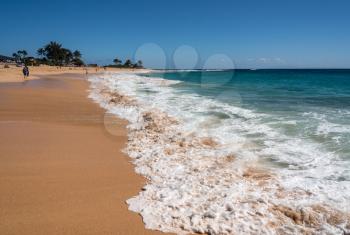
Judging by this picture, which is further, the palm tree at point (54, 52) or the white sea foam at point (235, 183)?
the palm tree at point (54, 52)

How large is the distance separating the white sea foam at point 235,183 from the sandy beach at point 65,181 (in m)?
0.37

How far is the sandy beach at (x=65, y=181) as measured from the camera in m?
4.06

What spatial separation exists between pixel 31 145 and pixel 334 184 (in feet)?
23.0

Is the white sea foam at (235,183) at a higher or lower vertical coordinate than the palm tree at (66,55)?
lower

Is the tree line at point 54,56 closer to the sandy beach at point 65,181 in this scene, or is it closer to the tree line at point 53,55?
the tree line at point 53,55

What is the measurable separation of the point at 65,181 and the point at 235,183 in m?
3.14

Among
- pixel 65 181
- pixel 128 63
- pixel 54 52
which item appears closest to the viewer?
pixel 65 181

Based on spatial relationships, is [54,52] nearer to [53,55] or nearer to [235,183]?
[53,55]

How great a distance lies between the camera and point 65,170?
5945 mm

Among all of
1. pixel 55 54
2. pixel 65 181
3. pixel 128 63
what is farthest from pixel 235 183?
pixel 128 63

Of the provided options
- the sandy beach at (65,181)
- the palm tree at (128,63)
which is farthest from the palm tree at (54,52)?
the sandy beach at (65,181)

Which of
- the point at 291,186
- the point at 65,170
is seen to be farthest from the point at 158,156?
the point at 291,186

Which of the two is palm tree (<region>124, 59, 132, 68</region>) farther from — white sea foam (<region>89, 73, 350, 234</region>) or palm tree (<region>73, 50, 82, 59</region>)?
white sea foam (<region>89, 73, 350, 234</region>)

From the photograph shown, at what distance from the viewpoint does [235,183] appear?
5434 millimetres
